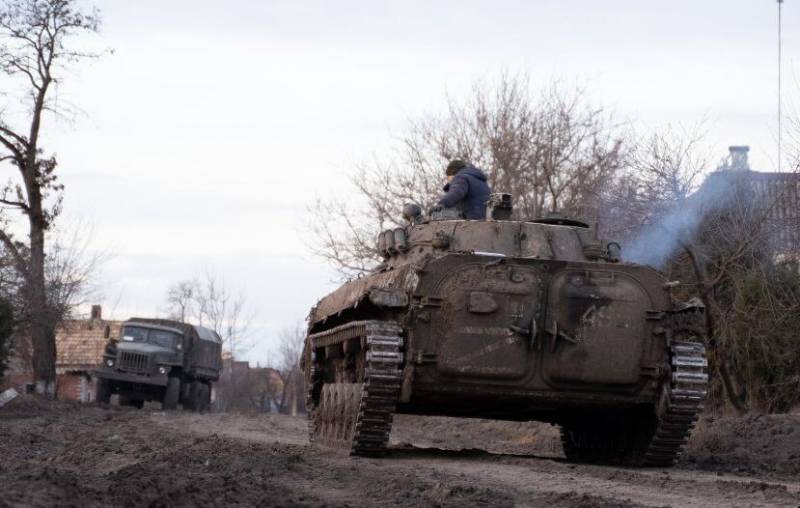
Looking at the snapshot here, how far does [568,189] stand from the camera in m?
31.9

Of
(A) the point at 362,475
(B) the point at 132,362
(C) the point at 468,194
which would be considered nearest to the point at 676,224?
(C) the point at 468,194

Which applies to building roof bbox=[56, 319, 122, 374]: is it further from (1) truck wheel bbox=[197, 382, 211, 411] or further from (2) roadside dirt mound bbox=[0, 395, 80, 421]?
(2) roadside dirt mound bbox=[0, 395, 80, 421]

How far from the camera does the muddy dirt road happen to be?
8.15 meters

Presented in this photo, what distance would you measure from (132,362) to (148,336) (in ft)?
4.07

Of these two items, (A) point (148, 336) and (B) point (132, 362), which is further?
(A) point (148, 336)

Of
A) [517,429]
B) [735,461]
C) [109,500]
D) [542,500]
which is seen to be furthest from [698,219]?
[109,500]

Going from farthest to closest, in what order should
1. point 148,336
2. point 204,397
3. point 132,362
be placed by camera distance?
point 204,397, point 148,336, point 132,362

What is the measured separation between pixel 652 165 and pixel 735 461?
874 cm

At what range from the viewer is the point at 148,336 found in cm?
3503

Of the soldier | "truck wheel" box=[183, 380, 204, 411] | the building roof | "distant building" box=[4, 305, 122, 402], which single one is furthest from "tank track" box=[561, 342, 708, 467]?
the building roof

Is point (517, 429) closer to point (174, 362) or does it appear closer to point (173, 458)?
point (173, 458)

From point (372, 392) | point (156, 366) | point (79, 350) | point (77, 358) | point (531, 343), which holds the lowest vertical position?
point (372, 392)

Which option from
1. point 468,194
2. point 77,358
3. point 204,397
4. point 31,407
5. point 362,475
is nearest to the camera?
point 362,475

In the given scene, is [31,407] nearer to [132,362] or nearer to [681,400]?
[132,362]
